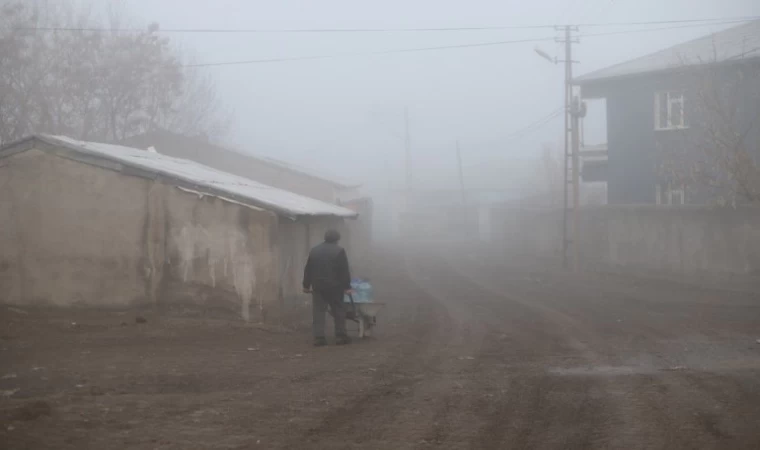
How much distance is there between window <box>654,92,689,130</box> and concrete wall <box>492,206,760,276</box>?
170 inches

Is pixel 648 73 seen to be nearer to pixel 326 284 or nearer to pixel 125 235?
pixel 326 284

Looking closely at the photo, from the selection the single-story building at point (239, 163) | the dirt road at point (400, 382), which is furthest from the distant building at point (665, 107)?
the single-story building at point (239, 163)

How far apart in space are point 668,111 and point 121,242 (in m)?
21.3

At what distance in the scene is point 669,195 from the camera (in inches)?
1165

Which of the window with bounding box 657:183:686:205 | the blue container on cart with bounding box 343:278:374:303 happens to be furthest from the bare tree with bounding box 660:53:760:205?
the blue container on cart with bounding box 343:278:374:303

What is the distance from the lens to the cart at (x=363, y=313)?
1303 cm

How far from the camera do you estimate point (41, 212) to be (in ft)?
46.9

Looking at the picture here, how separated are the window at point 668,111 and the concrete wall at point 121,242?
19.0 metres

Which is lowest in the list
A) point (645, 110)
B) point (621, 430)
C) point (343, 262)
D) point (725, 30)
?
point (621, 430)

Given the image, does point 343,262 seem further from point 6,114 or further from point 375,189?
point 375,189

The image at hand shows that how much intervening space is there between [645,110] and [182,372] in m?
→ 23.8

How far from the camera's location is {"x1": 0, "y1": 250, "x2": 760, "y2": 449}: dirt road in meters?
7.26

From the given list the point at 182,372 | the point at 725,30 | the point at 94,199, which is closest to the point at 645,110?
the point at 725,30

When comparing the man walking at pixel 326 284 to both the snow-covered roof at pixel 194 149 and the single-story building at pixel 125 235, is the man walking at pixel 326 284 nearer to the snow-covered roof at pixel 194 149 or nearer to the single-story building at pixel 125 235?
the single-story building at pixel 125 235
